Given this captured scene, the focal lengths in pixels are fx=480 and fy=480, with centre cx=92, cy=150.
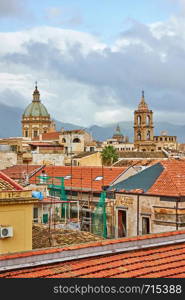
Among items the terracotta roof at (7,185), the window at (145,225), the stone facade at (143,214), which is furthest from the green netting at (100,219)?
the terracotta roof at (7,185)

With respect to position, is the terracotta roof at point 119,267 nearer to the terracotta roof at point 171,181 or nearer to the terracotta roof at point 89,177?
the terracotta roof at point 171,181

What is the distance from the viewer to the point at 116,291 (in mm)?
7672

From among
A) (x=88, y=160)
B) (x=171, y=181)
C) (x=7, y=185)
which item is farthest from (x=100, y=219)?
(x=88, y=160)

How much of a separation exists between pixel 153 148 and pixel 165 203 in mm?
84637

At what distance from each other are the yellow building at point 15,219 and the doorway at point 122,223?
1035cm

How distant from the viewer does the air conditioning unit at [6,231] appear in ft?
44.2

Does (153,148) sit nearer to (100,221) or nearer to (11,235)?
(100,221)

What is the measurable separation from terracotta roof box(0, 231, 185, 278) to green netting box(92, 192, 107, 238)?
14044 mm

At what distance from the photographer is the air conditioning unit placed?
13458 millimetres

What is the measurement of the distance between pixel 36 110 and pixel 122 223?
89.2 metres

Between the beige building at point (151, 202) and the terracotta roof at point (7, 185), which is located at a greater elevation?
the terracotta roof at point (7, 185)

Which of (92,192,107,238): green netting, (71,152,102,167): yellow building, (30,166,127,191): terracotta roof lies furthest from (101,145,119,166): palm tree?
(92,192,107,238): green netting

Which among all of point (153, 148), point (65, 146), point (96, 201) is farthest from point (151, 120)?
point (96, 201)

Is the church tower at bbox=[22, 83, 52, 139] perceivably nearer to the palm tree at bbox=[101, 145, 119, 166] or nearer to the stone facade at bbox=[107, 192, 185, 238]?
the palm tree at bbox=[101, 145, 119, 166]
